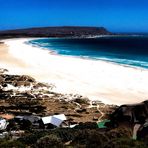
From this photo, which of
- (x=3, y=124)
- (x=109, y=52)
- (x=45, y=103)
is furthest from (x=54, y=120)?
(x=109, y=52)

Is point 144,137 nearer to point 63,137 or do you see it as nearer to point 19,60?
point 63,137

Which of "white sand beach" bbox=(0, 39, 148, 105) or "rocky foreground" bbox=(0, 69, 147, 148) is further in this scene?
"white sand beach" bbox=(0, 39, 148, 105)

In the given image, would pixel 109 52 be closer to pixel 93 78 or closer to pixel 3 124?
pixel 93 78

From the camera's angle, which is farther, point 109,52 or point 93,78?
point 109,52

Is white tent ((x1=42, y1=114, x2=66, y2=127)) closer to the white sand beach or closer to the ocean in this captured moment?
the white sand beach

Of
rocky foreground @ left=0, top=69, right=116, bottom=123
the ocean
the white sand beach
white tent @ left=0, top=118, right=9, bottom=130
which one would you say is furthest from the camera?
the ocean

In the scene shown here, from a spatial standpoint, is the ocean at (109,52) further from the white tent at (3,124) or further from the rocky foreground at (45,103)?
the white tent at (3,124)

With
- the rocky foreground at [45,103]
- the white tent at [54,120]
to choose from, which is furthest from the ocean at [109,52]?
the white tent at [54,120]

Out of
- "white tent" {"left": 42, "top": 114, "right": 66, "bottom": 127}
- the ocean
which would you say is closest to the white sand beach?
the ocean
